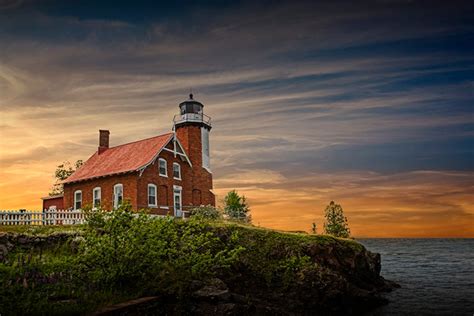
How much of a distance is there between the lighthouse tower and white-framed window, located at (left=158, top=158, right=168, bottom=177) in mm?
3774

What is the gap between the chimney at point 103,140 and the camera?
3598cm

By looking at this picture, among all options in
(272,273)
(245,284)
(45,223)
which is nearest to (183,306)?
(245,284)

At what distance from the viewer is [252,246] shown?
19000 mm

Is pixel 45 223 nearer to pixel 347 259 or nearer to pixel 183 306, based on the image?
pixel 183 306

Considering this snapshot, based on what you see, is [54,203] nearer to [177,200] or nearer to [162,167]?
[177,200]

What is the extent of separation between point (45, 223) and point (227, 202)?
28.2m

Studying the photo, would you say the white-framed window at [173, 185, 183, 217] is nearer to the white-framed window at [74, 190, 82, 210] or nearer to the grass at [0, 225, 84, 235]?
the white-framed window at [74, 190, 82, 210]

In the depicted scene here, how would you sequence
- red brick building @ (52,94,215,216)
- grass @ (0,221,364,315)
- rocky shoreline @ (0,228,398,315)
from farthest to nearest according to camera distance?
red brick building @ (52,94,215,216) → rocky shoreline @ (0,228,398,315) → grass @ (0,221,364,315)

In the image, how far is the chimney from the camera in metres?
36.0

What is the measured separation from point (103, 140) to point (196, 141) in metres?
8.24

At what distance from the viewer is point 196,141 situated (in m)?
36.5

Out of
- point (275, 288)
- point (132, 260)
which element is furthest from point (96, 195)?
point (132, 260)

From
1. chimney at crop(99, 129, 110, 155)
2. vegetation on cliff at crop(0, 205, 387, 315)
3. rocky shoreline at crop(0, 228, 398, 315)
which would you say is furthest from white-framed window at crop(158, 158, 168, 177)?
rocky shoreline at crop(0, 228, 398, 315)

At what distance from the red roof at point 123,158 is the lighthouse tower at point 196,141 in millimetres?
3743
